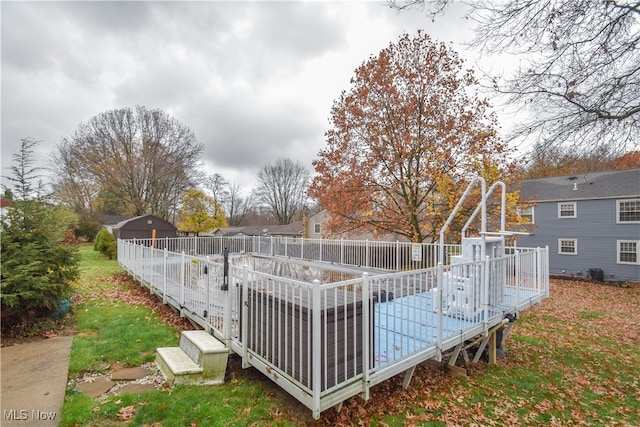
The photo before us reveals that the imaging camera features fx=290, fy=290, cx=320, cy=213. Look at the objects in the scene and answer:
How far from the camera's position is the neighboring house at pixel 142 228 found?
17.3 meters

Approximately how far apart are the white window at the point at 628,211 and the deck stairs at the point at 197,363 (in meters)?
20.6

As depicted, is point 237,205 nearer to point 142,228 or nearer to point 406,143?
point 142,228

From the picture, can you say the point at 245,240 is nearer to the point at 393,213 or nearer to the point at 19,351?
the point at 393,213

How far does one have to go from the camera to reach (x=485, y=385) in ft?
13.6

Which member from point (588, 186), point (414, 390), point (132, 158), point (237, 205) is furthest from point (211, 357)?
point (237, 205)

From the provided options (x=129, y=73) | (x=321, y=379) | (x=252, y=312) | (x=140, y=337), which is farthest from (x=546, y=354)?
(x=129, y=73)

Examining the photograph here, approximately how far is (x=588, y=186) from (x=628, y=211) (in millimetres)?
2243

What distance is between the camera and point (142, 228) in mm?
17938

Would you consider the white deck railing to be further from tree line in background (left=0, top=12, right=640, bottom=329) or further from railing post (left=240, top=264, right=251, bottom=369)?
railing post (left=240, top=264, right=251, bottom=369)

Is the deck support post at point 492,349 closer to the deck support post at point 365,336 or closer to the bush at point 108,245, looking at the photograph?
the deck support post at point 365,336

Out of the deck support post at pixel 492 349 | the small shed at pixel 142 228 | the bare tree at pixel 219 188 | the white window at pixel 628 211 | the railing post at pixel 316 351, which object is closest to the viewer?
the railing post at pixel 316 351

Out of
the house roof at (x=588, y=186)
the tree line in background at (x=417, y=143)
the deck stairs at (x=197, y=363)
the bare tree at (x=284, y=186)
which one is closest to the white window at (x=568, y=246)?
the house roof at (x=588, y=186)

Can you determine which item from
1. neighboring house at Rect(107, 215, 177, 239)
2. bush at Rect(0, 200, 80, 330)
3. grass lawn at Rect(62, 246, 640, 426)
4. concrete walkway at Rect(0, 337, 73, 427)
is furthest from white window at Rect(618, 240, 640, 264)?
neighboring house at Rect(107, 215, 177, 239)

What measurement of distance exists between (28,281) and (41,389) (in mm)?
2590
